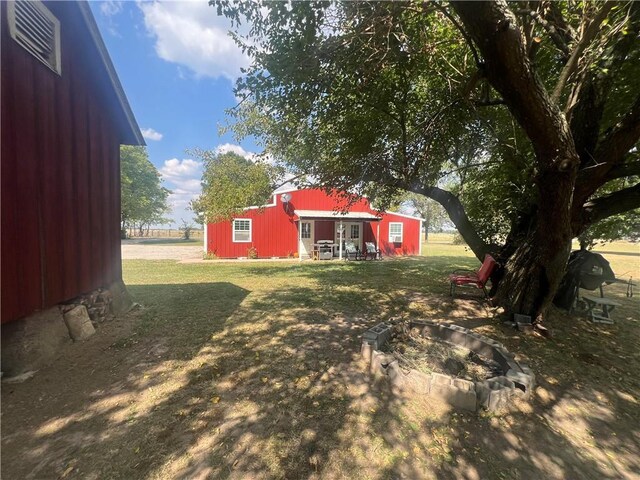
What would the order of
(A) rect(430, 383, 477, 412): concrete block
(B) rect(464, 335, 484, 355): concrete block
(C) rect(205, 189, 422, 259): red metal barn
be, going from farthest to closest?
(C) rect(205, 189, 422, 259): red metal barn < (B) rect(464, 335, 484, 355): concrete block < (A) rect(430, 383, 477, 412): concrete block

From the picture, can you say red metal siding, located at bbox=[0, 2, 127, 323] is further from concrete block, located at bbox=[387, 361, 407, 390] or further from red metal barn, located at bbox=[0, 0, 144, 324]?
concrete block, located at bbox=[387, 361, 407, 390]

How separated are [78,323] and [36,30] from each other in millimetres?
4174

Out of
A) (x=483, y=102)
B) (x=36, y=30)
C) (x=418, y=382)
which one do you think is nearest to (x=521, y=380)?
(x=418, y=382)

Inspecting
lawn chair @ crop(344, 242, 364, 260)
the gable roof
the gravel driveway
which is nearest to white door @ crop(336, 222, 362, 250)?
lawn chair @ crop(344, 242, 364, 260)

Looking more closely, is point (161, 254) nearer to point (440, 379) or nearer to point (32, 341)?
point (32, 341)

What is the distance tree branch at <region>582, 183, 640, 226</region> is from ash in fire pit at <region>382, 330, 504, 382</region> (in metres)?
3.78

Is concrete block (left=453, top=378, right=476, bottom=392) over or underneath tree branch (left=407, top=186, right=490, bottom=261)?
underneath

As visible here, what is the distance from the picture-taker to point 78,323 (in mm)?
4441

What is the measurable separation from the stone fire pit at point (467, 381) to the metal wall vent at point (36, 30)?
5887 millimetres

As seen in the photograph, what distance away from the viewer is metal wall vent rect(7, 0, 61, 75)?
3486 mm

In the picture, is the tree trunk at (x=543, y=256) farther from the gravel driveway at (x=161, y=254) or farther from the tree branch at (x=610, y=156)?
the gravel driveway at (x=161, y=254)

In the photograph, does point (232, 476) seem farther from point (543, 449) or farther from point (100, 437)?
point (543, 449)

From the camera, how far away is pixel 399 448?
2.32 metres

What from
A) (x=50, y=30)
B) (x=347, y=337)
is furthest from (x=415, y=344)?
(x=50, y=30)
